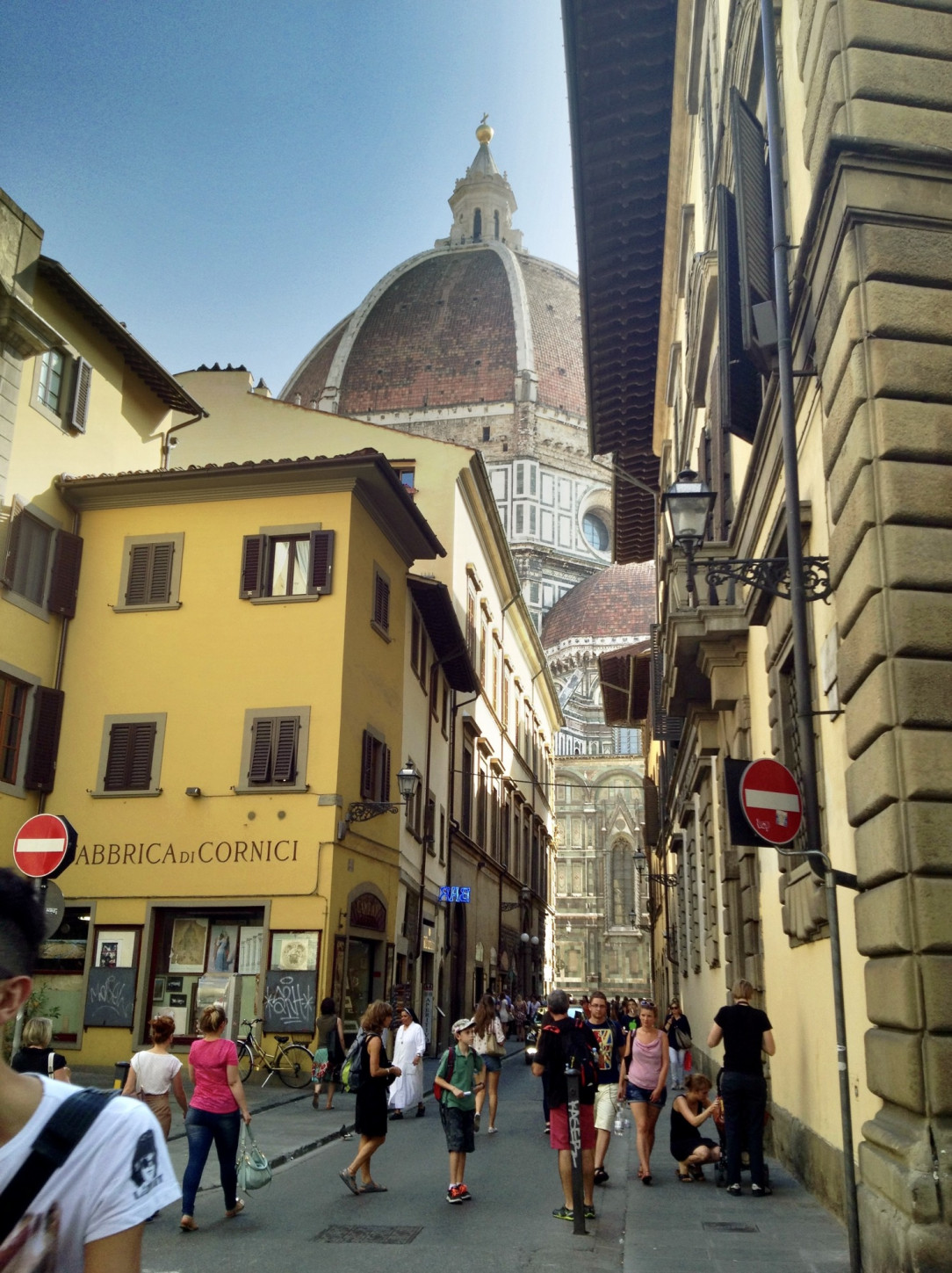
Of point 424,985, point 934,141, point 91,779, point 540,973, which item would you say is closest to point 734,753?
point 934,141

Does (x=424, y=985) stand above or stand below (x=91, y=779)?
below

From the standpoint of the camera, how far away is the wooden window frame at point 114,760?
817 inches

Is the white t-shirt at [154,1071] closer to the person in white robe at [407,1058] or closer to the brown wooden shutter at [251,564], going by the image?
the person in white robe at [407,1058]

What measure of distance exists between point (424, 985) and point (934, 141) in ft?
73.8

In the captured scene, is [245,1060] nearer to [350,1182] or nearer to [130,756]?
[130,756]

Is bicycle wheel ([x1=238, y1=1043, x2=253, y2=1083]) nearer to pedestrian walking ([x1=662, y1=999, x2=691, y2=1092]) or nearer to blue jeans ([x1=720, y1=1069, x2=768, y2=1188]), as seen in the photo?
pedestrian walking ([x1=662, y1=999, x2=691, y2=1092])

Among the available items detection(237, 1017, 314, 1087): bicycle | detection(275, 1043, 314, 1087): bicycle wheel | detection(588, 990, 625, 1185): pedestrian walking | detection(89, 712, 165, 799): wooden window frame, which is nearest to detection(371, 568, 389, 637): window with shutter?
detection(89, 712, 165, 799): wooden window frame

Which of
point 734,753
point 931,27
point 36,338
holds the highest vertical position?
point 36,338

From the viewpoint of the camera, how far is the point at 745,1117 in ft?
31.5

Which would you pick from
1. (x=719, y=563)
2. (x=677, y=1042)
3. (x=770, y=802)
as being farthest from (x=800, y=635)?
Answer: (x=677, y=1042)

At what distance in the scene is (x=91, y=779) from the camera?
2102 centimetres

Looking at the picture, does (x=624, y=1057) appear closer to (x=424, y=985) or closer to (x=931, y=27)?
(x=931, y=27)

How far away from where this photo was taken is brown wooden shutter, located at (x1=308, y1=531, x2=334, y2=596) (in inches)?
832

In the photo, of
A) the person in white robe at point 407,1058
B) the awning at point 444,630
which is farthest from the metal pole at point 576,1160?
the awning at point 444,630
